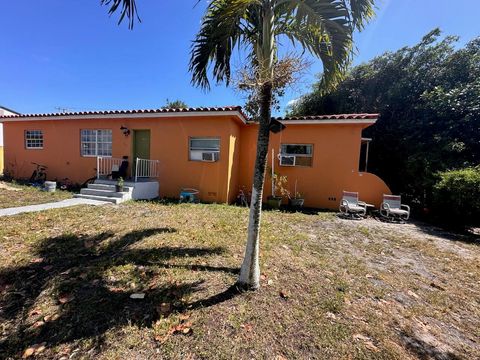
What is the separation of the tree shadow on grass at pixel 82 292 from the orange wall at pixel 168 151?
506 cm

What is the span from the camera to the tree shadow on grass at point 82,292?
2426 mm

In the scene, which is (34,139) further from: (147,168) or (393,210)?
(393,210)

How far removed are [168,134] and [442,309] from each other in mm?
9493

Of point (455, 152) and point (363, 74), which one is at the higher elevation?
point (363, 74)

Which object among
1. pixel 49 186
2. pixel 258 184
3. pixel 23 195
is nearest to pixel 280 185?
pixel 258 184

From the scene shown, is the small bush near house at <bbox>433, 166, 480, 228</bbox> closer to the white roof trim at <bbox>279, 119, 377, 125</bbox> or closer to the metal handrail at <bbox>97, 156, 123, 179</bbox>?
the white roof trim at <bbox>279, 119, 377, 125</bbox>

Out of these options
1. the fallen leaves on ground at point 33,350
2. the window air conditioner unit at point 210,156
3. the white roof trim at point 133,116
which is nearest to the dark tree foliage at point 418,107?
the white roof trim at point 133,116

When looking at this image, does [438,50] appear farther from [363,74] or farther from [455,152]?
[455,152]

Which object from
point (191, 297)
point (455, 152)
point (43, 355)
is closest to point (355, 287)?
point (191, 297)

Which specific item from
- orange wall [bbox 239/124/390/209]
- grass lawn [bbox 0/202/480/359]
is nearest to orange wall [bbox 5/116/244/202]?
orange wall [bbox 239/124/390/209]

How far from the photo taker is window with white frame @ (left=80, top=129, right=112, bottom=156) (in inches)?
414

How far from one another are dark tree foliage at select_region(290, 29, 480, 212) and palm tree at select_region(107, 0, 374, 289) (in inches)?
239

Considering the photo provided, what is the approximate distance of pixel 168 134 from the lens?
9680 mm

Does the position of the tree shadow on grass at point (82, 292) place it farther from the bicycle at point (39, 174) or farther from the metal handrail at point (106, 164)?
the bicycle at point (39, 174)
